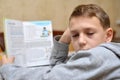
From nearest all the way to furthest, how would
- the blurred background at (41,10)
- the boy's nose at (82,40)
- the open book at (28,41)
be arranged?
the boy's nose at (82,40)
the open book at (28,41)
the blurred background at (41,10)

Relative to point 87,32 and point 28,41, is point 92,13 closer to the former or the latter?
point 87,32

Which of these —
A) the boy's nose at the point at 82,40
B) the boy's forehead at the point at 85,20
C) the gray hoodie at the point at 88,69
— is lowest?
the gray hoodie at the point at 88,69

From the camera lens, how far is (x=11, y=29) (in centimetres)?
94

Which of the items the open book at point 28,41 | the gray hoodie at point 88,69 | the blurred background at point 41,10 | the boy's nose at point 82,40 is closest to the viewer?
the gray hoodie at point 88,69

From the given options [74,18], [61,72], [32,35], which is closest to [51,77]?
[61,72]

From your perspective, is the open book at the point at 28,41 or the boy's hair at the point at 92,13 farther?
the open book at the point at 28,41

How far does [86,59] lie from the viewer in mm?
578

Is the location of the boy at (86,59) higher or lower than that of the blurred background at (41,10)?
higher

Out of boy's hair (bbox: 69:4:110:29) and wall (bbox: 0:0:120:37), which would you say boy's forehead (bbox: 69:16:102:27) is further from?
wall (bbox: 0:0:120:37)

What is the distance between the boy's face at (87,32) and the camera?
26.7 inches

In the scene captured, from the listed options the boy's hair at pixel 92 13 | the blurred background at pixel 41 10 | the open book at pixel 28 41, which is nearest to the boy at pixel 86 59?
the boy's hair at pixel 92 13

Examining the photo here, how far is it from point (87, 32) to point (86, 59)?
135 millimetres

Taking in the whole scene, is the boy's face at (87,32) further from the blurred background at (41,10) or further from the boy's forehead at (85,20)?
the blurred background at (41,10)

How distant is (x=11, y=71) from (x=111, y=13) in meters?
1.50
